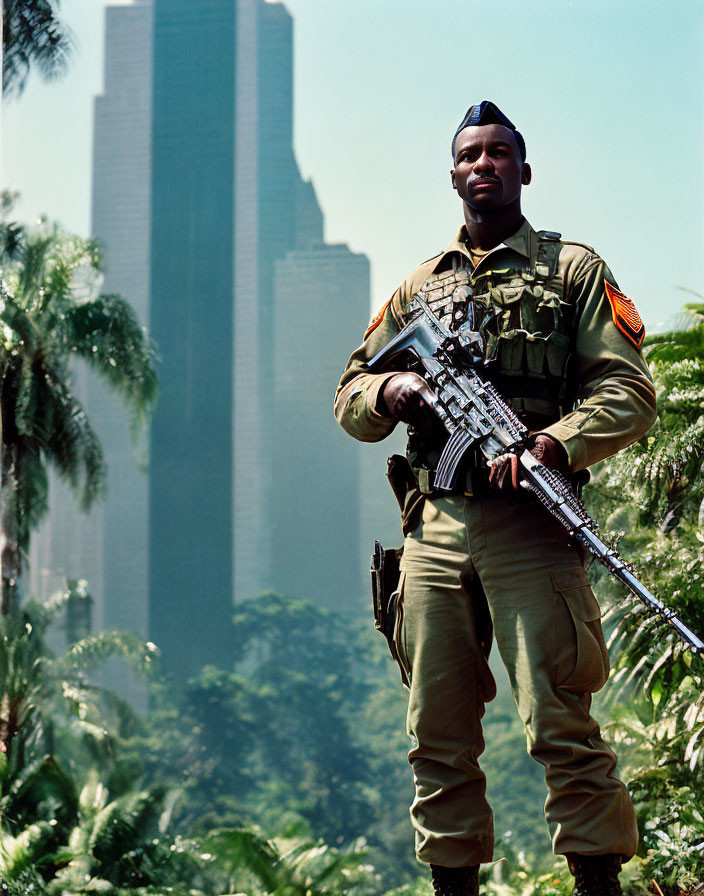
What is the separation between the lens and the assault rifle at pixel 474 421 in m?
1.80

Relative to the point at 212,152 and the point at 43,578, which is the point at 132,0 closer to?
the point at 212,152

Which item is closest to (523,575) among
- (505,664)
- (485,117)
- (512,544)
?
(512,544)

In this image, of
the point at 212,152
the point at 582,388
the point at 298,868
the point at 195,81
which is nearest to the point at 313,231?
the point at 212,152

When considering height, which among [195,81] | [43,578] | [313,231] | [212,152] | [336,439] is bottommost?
[43,578]

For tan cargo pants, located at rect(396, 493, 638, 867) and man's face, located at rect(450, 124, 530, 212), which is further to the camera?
man's face, located at rect(450, 124, 530, 212)

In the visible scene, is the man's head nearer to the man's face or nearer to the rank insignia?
the man's face

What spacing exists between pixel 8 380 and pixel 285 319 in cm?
414

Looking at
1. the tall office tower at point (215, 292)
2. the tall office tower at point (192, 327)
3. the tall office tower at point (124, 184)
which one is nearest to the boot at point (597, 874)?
the tall office tower at point (215, 292)

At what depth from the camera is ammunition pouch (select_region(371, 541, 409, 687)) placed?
2170 millimetres

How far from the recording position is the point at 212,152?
36.6 ft

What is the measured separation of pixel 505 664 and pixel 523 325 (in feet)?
2.45

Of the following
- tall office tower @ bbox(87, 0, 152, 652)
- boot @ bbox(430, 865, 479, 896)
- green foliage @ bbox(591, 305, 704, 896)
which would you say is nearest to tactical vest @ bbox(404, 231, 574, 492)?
boot @ bbox(430, 865, 479, 896)

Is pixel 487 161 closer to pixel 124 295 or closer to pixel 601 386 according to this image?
pixel 601 386

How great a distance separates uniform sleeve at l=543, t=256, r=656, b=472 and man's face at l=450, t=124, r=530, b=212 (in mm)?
267
